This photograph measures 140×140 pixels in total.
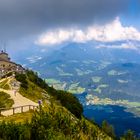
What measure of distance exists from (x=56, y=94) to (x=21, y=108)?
74821mm

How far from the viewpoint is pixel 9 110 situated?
94562mm

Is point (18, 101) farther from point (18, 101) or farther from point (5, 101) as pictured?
point (5, 101)

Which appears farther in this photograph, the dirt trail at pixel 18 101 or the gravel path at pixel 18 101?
the dirt trail at pixel 18 101

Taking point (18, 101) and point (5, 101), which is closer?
point (5, 101)

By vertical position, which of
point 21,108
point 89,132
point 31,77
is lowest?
point 89,132

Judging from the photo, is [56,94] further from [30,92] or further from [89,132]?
[89,132]

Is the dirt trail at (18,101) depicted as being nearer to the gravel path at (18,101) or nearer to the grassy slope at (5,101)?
the gravel path at (18,101)

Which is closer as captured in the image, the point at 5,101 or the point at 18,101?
the point at 5,101

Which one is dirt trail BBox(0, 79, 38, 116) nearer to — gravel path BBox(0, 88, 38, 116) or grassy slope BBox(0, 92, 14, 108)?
gravel path BBox(0, 88, 38, 116)

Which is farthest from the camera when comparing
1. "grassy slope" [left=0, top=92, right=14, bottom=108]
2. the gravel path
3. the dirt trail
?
"grassy slope" [left=0, top=92, right=14, bottom=108]

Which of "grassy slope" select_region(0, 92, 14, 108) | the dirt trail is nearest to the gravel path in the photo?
the dirt trail

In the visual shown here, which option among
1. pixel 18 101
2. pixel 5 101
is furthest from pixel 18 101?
pixel 5 101

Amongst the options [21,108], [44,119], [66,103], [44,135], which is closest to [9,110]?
[21,108]

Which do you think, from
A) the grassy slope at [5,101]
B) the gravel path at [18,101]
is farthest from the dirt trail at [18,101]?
the grassy slope at [5,101]
